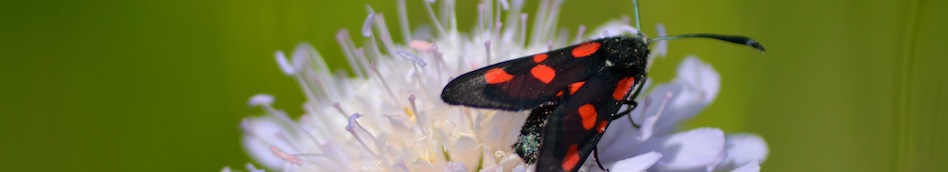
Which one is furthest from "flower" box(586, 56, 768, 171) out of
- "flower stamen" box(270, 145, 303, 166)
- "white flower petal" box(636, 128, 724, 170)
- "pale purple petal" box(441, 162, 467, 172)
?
"flower stamen" box(270, 145, 303, 166)

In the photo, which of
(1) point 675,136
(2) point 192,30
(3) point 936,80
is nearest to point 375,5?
(2) point 192,30

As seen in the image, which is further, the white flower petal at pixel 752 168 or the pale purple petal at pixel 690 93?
the pale purple petal at pixel 690 93

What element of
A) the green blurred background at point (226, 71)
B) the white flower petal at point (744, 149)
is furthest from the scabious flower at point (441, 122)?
the green blurred background at point (226, 71)

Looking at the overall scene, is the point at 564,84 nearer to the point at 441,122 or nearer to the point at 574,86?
the point at 574,86

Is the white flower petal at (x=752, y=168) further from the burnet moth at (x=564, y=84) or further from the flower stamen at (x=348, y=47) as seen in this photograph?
the flower stamen at (x=348, y=47)

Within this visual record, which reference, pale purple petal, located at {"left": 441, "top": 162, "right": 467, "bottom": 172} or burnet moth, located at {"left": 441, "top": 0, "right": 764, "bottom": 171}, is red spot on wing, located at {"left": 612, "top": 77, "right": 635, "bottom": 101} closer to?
burnet moth, located at {"left": 441, "top": 0, "right": 764, "bottom": 171}

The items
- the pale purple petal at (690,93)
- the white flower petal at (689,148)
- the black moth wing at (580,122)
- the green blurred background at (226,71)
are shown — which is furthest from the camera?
the green blurred background at (226,71)
